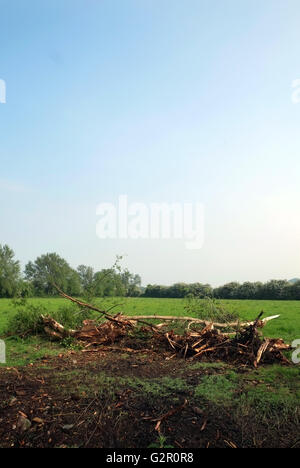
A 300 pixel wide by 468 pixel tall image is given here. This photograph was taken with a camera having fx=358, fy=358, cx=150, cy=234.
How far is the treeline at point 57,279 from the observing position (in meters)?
14.9

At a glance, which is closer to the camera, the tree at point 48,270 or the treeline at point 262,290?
the treeline at point 262,290

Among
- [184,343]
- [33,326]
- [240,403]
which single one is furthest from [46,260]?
[240,403]

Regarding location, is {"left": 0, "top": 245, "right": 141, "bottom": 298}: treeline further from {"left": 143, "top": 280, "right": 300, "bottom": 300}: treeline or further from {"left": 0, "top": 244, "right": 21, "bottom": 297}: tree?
{"left": 143, "top": 280, "right": 300, "bottom": 300}: treeline

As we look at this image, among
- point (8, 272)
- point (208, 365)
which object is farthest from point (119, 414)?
point (8, 272)

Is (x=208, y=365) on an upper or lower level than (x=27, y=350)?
upper

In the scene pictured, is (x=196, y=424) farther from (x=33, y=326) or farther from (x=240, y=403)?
(x=33, y=326)

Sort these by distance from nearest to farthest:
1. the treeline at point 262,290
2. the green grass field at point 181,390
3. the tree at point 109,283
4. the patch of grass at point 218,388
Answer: the green grass field at point 181,390 < the patch of grass at point 218,388 < the tree at point 109,283 < the treeline at point 262,290

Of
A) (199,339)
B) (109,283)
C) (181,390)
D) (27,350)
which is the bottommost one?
(27,350)

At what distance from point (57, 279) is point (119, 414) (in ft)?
147

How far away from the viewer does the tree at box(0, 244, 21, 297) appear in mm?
65750

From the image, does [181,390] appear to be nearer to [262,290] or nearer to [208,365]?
[208,365]

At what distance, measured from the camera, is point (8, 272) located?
7094 cm

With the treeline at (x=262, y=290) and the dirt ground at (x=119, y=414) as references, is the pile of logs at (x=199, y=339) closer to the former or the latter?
the dirt ground at (x=119, y=414)

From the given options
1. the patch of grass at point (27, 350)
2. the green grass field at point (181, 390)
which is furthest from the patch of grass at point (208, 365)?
the patch of grass at point (27, 350)
